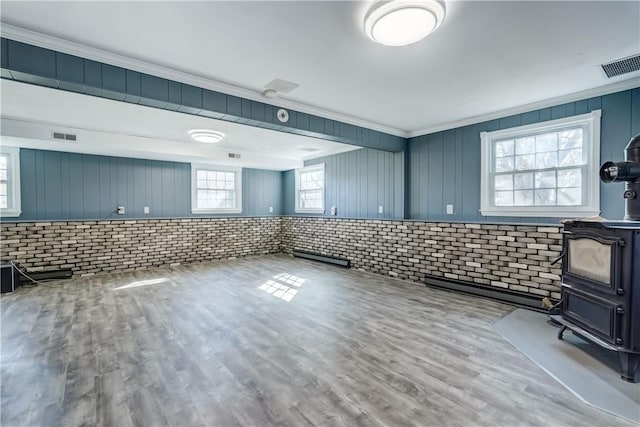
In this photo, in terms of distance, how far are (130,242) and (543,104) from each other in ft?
24.2

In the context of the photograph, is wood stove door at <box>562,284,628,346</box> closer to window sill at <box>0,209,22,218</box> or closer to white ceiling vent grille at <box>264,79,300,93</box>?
white ceiling vent grille at <box>264,79,300,93</box>

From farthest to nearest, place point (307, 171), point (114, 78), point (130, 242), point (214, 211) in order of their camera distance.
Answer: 1. point (307, 171)
2. point (214, 211)
3. point (130, 242)
4. point (114, 78)

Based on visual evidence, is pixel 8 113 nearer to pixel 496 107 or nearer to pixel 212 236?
pixel 212 236

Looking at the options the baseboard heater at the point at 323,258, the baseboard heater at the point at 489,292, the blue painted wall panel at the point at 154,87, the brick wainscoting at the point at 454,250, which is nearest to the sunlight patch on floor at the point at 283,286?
the baseboard heater at the point at 323,258

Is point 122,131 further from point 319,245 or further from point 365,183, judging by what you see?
point 365,183

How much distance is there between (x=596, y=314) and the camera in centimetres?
242

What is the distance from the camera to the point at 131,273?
18.9ft

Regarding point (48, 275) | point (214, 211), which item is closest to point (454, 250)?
point (214, 211)

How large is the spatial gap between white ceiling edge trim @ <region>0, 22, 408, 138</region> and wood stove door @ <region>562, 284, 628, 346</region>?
3426 mm

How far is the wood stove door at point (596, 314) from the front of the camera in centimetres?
219

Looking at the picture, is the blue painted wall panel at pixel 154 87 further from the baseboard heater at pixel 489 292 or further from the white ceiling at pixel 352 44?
the baseboard heater at pixel 489 292

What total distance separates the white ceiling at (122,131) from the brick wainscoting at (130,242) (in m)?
1.45

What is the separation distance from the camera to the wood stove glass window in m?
2.35

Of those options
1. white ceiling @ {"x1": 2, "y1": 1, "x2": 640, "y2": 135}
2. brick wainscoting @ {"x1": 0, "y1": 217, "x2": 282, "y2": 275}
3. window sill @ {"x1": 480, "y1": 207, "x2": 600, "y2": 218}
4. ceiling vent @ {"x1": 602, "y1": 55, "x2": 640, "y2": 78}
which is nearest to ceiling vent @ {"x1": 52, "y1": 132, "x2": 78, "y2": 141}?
brick wainscoting @ {"x1": 0, "y1": 217, "x2": 282, "y2": 275}
